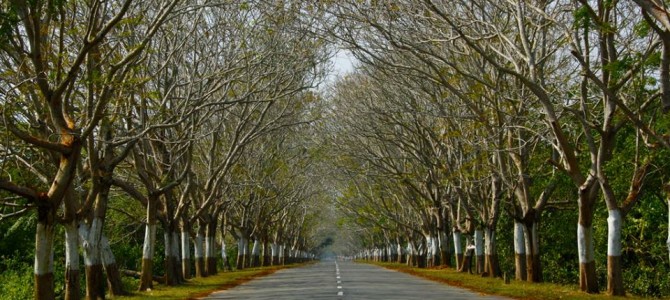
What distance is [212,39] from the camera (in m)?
24.5

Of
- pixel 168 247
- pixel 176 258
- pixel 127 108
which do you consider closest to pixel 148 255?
pixel 168 247

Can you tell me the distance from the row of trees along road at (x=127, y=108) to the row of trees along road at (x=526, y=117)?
8.67 feet

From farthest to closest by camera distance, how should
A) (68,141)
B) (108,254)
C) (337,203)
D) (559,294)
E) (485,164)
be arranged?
(337,203) < (485,164) < (108,254) < (559,294) < (68,141)

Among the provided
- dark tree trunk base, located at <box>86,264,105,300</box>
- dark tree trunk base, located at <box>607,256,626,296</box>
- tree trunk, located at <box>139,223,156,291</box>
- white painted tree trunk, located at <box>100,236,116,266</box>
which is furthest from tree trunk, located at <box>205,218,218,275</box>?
dark tree trunk base, located at <box>607,256,626,296</box>

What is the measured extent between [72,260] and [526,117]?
38.0 feet

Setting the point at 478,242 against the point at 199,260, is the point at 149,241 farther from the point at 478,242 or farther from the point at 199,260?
the point at 478,242

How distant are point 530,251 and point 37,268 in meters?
17.1

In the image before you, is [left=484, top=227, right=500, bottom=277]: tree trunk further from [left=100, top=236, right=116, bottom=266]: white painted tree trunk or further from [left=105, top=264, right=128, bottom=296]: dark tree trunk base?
[left=100, top=236, right=116, bottom=266]: white painted tree trunk

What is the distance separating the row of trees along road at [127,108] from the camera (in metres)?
14.8

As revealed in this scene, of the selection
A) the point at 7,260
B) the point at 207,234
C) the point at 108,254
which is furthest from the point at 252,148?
the point at 108,254

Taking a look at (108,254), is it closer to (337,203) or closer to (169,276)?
(169,276)

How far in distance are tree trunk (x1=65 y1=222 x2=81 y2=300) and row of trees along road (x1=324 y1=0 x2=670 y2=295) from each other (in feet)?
25.7

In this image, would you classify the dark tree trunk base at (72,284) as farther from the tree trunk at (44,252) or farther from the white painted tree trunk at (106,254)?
the white painted tree trunk at (106,254)

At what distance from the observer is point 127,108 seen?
831 inches
